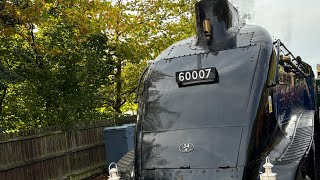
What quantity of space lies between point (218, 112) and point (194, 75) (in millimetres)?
605

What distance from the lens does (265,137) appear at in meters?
4.92

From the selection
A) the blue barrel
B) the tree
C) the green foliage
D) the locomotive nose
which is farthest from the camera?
the tree

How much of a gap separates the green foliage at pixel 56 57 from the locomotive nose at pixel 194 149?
405 centimetres

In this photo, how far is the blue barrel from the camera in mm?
10836

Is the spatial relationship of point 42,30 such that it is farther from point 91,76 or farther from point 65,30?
point 91,76

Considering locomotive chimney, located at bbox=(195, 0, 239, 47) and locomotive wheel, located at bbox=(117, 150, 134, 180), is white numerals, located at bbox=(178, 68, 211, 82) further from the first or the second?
locomotive wheel, located at bbox=(117, 150, 134, 180)

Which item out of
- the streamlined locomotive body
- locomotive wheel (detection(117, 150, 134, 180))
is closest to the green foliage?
locomotive wheel (detection(117, 150, 134, 180))

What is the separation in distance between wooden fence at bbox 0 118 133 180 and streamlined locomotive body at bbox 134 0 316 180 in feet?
13.0

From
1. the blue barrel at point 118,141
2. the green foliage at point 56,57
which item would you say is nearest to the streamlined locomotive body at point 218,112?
the green foliage at point 56,57

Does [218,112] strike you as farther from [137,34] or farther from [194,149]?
[137,34]

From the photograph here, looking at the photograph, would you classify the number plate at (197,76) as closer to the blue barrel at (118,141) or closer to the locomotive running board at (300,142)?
the locomotive running board at (300,142)

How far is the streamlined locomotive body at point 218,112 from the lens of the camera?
15.0ft

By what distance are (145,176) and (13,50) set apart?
5.20 m

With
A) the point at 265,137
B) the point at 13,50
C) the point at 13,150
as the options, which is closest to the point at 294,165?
the point at 265,137
